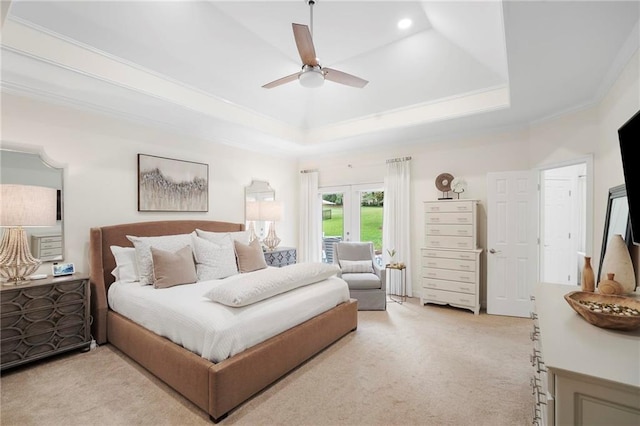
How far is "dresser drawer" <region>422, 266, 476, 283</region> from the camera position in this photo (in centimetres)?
406

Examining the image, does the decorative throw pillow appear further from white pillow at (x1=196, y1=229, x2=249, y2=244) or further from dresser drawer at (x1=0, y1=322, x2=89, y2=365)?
dresser drawer at (x1=0, y1=322, x2=89, y2=365)

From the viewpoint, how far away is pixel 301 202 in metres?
6.06

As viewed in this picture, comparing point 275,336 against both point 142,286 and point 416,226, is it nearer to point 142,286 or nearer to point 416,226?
point 142,286

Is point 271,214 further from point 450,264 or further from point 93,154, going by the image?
point 450,264

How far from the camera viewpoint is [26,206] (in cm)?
249

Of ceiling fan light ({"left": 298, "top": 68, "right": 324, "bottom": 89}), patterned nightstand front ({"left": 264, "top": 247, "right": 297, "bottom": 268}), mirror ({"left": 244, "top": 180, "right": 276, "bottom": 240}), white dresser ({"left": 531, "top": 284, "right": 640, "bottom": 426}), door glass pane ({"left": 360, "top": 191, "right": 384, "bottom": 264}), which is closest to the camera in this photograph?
white dresser ({"left": 531, "top": 284, "right": 640, "bottom": 426})

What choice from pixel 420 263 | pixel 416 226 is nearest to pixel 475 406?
pixel 420 263

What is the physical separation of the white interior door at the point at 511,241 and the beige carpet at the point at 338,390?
0.94m

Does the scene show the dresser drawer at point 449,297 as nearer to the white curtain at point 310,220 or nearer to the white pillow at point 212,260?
the white curtain at point 310,220

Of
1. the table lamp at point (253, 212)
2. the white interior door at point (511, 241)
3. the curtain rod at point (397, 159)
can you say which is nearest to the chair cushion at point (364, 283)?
the white interior door at point (511, 241)

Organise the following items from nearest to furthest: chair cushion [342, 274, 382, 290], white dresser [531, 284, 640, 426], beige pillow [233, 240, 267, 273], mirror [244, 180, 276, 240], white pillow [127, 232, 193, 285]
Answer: white dresser [531, 284, 640, 426] → white pillow [127, 232, 193, 285] → beige pillow [233, 240, 267, 273] → chair cushion [342, 274, 382, 290] → mirror [244, 180, 276, 240]

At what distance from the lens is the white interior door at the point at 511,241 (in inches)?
150

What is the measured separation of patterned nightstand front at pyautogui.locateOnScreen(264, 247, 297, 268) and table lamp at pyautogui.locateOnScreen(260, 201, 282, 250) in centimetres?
22

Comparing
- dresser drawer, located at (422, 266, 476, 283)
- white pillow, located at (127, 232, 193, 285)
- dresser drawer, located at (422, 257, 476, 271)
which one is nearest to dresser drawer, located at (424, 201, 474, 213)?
dresser drawer, located at (422, 257, 476, 271)
